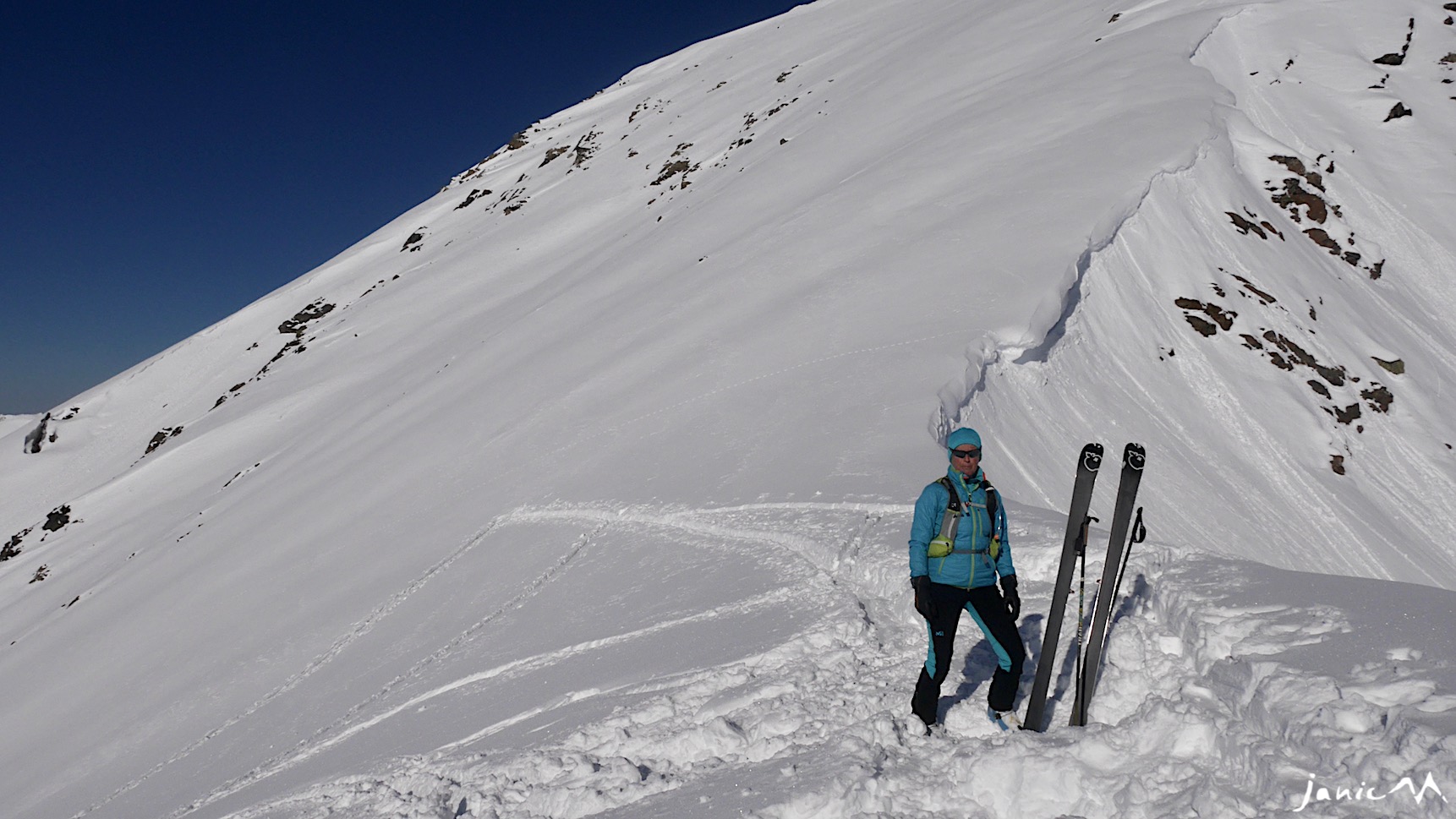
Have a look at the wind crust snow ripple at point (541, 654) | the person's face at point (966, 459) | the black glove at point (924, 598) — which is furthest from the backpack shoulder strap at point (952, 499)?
the wind crust snow ripple at point (541, 654)

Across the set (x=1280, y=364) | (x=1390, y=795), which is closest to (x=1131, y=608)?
(x=1390, y=795)

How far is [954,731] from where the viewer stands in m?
4.80

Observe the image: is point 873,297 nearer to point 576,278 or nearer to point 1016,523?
point 1016,523

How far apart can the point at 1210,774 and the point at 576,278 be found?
22.6 meters

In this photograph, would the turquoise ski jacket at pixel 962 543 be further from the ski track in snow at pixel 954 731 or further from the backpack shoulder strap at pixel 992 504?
the ski track in snow at pixel 954 731

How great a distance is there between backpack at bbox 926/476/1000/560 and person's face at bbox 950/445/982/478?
10 cm

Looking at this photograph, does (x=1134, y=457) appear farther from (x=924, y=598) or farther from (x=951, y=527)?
(x=924, y=598)

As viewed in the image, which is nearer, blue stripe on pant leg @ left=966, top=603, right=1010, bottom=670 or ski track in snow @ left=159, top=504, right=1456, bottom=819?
ski track in snow @ left=159, top=504, right=1456, bottom=819

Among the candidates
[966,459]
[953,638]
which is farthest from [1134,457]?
[953,638]

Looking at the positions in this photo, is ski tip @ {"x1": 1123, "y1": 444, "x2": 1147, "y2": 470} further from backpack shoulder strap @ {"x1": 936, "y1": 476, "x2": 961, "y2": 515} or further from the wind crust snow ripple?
the wind crust snow ripple

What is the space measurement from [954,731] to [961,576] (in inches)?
34.6

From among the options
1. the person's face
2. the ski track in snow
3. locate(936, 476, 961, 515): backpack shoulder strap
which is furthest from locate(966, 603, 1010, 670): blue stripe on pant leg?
the person's face

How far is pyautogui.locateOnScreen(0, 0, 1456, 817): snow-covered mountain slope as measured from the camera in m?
4.69

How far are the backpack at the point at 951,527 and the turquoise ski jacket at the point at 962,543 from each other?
2 centimetres
